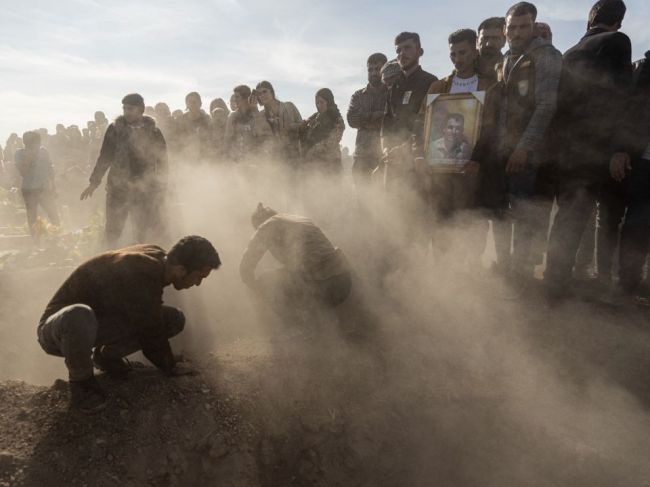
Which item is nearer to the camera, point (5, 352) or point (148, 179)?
point (5, 352)

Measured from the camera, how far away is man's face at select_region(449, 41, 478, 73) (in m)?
3.96

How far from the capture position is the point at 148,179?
590 centimetres

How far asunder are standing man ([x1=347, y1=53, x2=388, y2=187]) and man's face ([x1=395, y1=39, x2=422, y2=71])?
1226mm

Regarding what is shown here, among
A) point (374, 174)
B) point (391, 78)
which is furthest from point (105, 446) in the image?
point (391, 78)

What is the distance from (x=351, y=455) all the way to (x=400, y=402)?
515 mm

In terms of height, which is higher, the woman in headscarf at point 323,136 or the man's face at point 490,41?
the man's face at point 490,41

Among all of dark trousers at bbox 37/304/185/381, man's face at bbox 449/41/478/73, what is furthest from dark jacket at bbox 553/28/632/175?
dark trousers at bbox 37/304/185/381

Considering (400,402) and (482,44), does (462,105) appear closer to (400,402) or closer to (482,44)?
(482,44)

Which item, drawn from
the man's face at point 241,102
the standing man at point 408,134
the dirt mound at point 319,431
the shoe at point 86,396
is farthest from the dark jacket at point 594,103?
the man's face at point 241,102

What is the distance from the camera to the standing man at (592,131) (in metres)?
3.46

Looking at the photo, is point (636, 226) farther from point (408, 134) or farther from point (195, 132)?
point (195, 132)

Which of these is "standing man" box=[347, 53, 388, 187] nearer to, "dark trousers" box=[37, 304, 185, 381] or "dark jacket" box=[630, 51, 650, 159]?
"dark jacket" box=[630, 51, 650, 159]

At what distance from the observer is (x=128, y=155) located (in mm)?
5770

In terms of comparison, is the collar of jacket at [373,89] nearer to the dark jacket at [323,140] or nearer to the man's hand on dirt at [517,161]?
the dark jacket at [323,140]
